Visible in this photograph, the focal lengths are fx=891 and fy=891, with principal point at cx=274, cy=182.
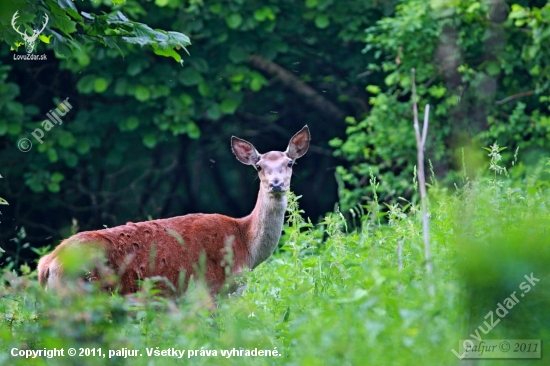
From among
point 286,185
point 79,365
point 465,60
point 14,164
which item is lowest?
point 79,365

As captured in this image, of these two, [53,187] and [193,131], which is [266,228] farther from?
[53,187]

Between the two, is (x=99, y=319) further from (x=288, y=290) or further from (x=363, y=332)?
(x=288, y=290)

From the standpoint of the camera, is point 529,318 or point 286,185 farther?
point 286,185

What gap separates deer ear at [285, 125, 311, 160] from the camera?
7.20 m

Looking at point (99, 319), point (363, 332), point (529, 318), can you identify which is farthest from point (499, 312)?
point (99, 319)

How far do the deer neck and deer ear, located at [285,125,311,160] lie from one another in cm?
55

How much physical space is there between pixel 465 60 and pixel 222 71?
2965mm

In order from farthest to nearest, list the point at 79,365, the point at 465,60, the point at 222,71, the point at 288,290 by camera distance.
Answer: the point at 222,71, the point at 465,60, the point at 288,290, the point at 79,365

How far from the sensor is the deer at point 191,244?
5746 millimetres

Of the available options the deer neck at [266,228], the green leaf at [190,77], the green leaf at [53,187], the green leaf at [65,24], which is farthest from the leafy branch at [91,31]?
the green leaf at [53,187]

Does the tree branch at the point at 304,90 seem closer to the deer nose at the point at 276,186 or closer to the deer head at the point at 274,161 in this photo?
the deer head at the point at 274,161

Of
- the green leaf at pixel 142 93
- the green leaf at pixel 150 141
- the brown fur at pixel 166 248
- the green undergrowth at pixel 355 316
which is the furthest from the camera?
the green leaf at pixel 150 141

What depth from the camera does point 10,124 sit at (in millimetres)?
10445

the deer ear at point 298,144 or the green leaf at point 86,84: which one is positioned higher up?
the green leaf at point 86,84
